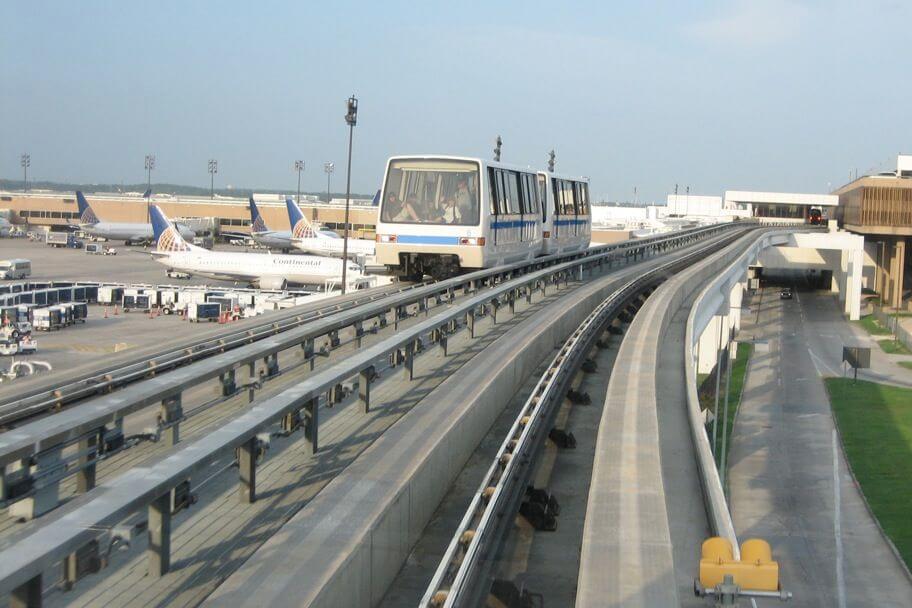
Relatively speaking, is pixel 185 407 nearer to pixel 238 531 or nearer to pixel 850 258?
pixel 238 531

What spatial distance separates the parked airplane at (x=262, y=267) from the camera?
66.6 metres

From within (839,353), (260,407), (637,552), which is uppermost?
(260,407)

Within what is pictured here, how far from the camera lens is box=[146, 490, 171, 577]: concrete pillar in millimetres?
5023

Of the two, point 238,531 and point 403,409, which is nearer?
point 238,531

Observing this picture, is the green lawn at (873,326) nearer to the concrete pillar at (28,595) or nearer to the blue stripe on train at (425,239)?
the blue stripe on train at (425,239)

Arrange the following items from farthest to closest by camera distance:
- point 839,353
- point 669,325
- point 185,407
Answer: point 839,353 → point 669,325 → point 185,407

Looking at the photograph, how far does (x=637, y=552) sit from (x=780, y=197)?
158m

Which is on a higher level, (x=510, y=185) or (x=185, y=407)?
(x=510, y=185)

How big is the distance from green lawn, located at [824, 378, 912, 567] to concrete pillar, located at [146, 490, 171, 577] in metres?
20.9

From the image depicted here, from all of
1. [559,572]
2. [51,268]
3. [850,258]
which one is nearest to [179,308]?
[51,268]

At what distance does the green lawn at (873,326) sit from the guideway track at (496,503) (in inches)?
2194

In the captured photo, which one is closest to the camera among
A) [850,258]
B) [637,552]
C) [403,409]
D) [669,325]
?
[637,552]

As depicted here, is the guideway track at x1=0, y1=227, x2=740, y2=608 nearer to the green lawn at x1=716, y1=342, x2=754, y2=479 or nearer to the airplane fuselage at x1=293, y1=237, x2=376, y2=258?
the green lawn at x1=716, y1=342, x2=754, y2=479

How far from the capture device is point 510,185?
83.7 feet
